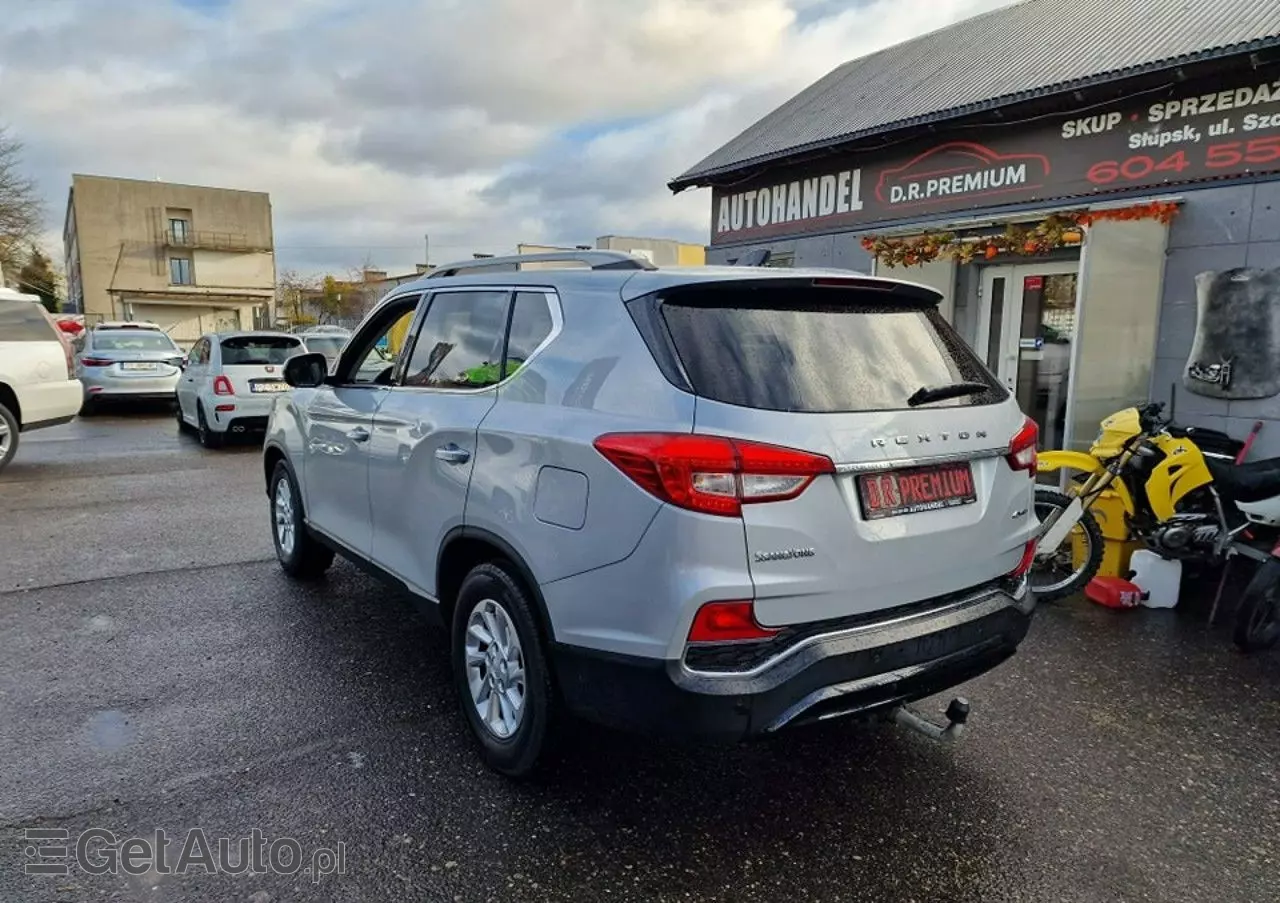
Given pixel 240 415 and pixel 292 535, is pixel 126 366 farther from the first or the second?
pixel 292 535

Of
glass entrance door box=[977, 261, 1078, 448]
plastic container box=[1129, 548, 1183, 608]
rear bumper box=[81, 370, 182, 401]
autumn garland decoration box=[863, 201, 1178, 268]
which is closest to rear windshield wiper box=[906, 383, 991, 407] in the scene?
plastic container box=[1129, 548, 1183, 608]

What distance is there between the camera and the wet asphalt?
8.32ft

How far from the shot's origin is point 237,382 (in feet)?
35.8

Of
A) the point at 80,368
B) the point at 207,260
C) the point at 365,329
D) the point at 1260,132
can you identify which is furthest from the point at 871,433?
the point at 207,260

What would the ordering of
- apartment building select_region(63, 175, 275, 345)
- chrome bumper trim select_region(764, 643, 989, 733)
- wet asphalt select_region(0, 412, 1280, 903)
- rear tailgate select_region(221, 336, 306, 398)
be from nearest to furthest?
1. chrome bumper trim select_region(764, 643, 989, 733)
2. wet asphalt select_region(0, 412, 1280, 903)
3. rear tailgate select_region(221, 336, 306, 398)
4. apartment building select_region(63, 175, 275, 345)

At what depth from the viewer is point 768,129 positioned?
11859 millimetres

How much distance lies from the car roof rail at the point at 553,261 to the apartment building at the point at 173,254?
51611 millimetres

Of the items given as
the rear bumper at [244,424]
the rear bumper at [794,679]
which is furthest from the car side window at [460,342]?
the rear bumper at [244,424]

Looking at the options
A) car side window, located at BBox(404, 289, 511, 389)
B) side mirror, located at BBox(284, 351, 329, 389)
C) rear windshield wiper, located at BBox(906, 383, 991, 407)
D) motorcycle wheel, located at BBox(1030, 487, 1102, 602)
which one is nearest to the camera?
rear windshield wiper, located at BBox(906, 383, 991, 407)

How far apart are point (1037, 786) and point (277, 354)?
10.8 m

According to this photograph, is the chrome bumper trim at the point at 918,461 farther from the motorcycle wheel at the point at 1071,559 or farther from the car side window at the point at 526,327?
the motorcycle wheel at the point at 1071,559

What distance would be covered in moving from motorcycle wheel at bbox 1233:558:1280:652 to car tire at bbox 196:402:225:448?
10956 mm

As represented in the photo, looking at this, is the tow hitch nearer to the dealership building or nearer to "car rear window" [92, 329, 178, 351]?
the dealership building

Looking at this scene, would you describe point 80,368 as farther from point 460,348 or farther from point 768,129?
point 460,348
